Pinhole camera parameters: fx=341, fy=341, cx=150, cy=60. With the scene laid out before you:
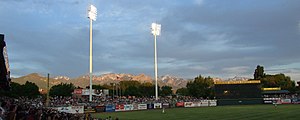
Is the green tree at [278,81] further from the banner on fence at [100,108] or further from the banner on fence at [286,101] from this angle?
the banner on fence at [100,108]

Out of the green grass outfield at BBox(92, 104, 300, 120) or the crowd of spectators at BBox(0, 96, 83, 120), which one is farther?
the green grass outfield at BBox(92, 104, 300, 120)

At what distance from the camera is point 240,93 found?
72000mm

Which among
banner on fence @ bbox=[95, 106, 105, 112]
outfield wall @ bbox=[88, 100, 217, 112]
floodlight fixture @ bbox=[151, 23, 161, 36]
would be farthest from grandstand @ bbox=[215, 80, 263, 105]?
banner on fence @ bbox=[95, 106, 105, 112]

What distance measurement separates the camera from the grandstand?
71750mm

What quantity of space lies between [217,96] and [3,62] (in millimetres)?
64938

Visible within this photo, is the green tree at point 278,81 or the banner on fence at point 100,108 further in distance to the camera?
the green tree at point 278,81

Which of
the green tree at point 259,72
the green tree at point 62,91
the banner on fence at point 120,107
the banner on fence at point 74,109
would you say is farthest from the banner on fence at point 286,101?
the green tree at point 259,72

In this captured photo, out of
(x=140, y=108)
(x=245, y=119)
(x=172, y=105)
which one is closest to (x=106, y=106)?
(x=140, y=108)

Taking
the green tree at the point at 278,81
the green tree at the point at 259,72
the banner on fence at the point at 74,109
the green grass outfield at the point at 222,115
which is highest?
the green tree at the point at 259,72

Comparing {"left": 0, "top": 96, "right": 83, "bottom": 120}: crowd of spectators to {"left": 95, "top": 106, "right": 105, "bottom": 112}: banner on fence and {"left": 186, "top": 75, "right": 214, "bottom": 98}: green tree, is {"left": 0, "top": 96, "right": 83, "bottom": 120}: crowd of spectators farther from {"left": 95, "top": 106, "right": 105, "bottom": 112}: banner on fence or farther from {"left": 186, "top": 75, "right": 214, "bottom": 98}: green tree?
{"left": 186, "top": 75, "right": 214, "bottom": 98}: green tree

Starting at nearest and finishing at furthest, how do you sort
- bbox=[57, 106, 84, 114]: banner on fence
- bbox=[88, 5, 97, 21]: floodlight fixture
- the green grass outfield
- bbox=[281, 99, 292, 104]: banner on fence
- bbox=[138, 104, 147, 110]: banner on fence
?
the green grass outfield
bbox=[57, 106, 84, 114]: banner on fence
bbox=[88, 5, 97, 21]: floodlight fixture
bbox=[138, 104, 147, 110]: banner on fence
bbox=[281, 99, 292, 104]: banner on fence

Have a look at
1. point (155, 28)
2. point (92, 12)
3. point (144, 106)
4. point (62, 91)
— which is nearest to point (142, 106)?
point (144, 106)

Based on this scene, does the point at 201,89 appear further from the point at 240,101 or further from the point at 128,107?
the point at 128,107

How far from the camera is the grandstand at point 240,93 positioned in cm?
7175
